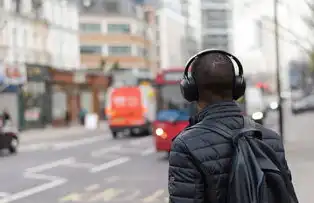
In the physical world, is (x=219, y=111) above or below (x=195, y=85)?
below

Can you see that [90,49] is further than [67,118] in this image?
Yes

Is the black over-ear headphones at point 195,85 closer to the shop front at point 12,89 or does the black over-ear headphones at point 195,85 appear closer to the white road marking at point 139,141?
the white road marking at point 139,141

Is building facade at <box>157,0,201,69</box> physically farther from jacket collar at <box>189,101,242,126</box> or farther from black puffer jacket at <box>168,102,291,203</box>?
black puffer jacket at <box>168,102,291,203</box>

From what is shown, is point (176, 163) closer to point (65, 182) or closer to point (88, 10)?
point (65, 182)

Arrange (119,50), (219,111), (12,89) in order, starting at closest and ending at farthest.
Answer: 1. (219,111)
2. (12,89)
3. (119,50)

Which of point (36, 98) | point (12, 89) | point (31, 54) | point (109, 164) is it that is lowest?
point (109, 164)

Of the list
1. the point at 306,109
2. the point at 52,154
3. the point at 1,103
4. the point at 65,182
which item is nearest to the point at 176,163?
the point at 65,182

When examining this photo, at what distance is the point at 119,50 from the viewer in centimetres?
8856

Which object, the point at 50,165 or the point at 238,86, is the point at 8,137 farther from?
the point at 238,86

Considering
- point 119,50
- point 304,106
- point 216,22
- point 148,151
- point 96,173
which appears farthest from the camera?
point 216,22

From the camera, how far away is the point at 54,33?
54.2 meters

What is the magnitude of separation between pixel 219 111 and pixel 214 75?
16cm

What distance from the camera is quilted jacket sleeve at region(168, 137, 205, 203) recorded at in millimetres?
2734

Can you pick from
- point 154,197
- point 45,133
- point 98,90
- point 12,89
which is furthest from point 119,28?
point 154,197
